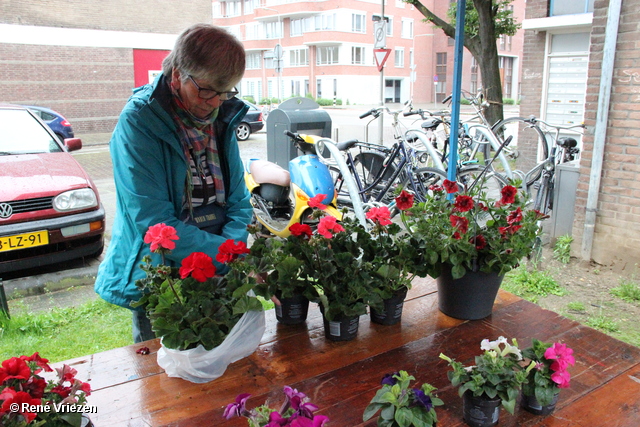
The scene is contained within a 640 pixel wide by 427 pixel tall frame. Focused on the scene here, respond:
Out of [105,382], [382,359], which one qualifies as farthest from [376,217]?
[105,382]

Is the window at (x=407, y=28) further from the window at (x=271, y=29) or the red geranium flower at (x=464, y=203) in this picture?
the red geranium flower at (x=464, y=203)

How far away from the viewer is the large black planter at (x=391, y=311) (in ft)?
5.97

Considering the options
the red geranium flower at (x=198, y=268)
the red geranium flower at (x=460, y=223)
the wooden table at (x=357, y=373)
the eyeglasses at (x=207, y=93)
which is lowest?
the wooden table at (x=357, y=373)

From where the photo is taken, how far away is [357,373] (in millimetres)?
1540

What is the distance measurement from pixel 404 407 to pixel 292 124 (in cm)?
563

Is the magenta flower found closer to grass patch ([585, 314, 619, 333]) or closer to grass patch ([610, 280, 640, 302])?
grass patch ([585, 314, 619, 333])

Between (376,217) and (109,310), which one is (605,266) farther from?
(109,310)

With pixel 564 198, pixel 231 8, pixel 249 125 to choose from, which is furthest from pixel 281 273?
pixel 231 8

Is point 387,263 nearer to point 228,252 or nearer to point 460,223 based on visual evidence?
point 460,223

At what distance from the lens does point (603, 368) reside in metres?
1.58

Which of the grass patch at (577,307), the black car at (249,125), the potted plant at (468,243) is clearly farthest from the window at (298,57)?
the potted plant at (468,243)

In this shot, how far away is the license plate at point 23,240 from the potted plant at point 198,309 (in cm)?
330

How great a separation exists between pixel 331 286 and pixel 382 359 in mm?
275

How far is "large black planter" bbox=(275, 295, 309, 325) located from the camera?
1.82 meters
